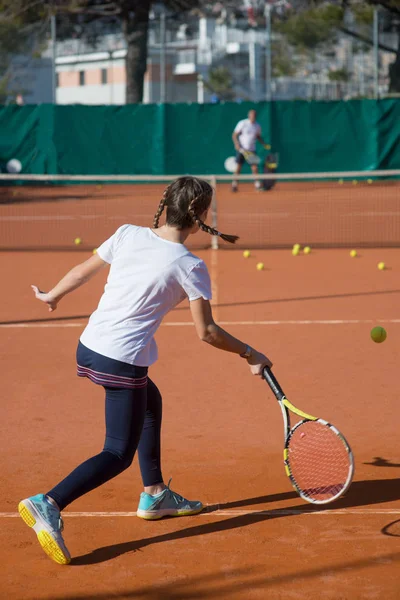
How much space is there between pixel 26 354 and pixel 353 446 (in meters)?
3.22

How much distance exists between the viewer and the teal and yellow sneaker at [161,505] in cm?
434

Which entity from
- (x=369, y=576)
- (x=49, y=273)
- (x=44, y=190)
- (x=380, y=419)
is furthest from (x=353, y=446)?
(x=44, y=190)

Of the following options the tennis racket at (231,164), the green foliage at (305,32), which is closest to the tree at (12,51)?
the green foliage at (305,32)

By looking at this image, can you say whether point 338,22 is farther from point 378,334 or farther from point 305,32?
point 378,334

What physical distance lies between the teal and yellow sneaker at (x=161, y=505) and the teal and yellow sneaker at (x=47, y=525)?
1.91 ft

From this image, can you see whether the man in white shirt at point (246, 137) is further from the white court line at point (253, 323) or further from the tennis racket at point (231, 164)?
the white court line at point (253, 323)

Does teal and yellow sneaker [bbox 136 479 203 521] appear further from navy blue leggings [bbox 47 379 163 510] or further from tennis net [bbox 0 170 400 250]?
tennis net [bbox 0 170 400 250]

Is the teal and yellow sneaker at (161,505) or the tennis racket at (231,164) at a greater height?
the tennis racket at (231,164)

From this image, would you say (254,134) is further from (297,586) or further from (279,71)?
(279,71)

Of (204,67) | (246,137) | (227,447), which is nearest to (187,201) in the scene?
(227,447)

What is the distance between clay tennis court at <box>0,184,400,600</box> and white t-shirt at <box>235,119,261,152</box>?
10651 mm

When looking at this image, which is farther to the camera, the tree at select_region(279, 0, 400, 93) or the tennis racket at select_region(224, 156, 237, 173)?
the tree at select_region(279, 0, 400, 93)

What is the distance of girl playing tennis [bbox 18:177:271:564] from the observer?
3.81 m

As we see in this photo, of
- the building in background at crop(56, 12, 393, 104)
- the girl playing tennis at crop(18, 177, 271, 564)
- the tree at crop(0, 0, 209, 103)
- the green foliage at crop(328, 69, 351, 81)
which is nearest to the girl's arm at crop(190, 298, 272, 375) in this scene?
the girl playing tennis at crop(18, 177, 271, 564)
